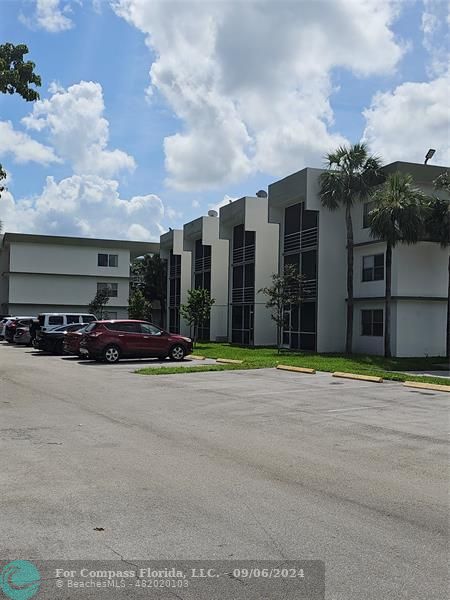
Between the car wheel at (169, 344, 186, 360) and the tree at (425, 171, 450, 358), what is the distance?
1161 cm

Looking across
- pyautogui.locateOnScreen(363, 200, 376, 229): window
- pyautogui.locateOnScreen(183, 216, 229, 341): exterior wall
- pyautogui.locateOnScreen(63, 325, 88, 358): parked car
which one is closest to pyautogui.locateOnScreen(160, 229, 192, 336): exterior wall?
pyautogui.locateOnScreen(183, 216, 229, 341): exterior wall

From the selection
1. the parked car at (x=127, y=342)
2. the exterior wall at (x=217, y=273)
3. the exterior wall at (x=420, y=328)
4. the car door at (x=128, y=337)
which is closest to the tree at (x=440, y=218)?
the exterior wall at (x=420, y=328)

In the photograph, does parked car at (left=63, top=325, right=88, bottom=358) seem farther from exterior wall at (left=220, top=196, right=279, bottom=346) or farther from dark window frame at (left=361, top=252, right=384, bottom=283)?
dark window frame at (left=361, top=252, right=384, bottom=283)

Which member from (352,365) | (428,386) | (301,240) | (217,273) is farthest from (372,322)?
(217,273)

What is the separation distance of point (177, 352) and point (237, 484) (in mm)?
19129

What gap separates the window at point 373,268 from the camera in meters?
30.0

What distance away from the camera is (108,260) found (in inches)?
2441

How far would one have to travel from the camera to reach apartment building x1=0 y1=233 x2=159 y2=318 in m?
58.8

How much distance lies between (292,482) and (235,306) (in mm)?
34770

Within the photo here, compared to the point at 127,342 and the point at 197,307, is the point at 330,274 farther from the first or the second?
the point at 127,342

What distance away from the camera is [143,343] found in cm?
2495

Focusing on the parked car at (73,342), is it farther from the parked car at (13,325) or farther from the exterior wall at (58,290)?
the exterior wall at (58,290)

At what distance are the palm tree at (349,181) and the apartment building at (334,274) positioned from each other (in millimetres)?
772

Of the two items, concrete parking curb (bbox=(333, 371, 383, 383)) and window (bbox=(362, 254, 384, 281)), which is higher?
window (bbox=(362, 254, 384, 281))
